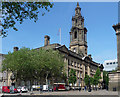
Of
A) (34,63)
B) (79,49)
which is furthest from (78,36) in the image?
(34,63)

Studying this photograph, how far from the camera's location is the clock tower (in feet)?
238

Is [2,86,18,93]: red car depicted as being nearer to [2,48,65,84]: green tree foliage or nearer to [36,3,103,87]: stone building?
[2,48,65,84]: green tree foliage

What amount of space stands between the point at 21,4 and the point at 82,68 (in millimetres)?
58244

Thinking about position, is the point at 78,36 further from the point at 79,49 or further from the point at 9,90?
the point at 9,90

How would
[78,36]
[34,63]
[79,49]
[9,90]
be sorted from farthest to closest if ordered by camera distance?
[78,36] < [79,49] < [34,63] < [9,90]

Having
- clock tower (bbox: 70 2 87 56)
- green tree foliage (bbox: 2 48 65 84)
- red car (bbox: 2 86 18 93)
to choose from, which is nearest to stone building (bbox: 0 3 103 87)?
clock tower (bbox: 70 2 87 56)

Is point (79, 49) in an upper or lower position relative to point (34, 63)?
upper

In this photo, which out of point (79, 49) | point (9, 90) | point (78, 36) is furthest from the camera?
point (78, 36)

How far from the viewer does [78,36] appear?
240ft

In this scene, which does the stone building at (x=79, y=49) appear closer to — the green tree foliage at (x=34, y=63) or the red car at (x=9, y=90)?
the green tree foliage at (x=34, y=63)

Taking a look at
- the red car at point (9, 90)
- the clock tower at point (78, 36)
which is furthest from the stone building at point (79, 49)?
the red car at point (9, 90)

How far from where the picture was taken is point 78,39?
72750 millimetres

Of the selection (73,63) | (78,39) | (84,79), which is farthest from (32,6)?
(78,39)

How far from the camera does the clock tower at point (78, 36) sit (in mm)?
72425
